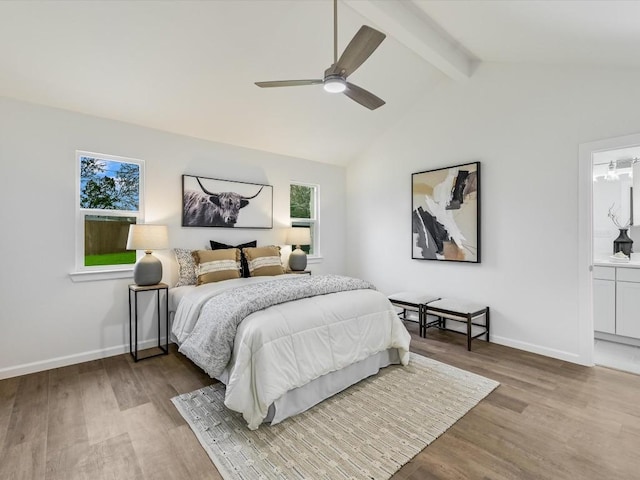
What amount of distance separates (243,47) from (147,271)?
7.80 feet

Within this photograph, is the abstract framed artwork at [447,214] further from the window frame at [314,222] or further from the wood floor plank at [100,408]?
the wood floor plank at [100,408]

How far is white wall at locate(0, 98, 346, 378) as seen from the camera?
2.88m

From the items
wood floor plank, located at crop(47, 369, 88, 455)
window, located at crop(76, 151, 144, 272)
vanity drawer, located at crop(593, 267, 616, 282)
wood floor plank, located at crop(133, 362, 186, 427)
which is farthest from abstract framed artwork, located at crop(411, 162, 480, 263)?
wood floor plank, located at crop(47, 369, 88, 455)

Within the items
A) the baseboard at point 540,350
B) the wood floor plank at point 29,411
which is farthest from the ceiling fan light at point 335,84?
the baseboard at point 540,350

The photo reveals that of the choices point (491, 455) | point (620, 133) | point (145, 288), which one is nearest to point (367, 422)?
point (491, 455)

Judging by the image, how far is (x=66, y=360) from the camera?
3139 mm

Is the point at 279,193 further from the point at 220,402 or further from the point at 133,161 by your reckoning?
the point at 220,402

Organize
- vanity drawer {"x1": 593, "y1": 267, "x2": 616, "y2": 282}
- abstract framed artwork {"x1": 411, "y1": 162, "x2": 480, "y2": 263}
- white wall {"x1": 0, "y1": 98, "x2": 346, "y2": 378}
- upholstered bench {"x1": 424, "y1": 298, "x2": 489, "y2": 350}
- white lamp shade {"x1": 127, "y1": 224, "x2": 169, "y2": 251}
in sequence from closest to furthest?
white wall {"x1": 0, "y1": 98, "x2": 346, "y2": 378} < white lamp shade {"x1": 127, "y1": 224, "x2": 169, "y2": 251} < upholstered bench {"x1": 424, "y1": 298, "x2": 489, "y2": 350} < vanity drawer {"x1": 593, "y1": 267, "x2": 616, "y2": 282} < abstract framed artwork {"x1": 411, "y1": 162, "x2": 480, "y2": 263}

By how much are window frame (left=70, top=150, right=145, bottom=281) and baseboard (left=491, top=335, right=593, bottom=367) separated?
4.24 metres

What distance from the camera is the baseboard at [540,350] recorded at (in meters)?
3.18

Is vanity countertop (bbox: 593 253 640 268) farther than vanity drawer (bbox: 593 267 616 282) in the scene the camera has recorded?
No

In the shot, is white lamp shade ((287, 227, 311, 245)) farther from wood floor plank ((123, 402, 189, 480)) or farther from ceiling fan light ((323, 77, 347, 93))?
wood floor plank ((123, 402, 189, 480))

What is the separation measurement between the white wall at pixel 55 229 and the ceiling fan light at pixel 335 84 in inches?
90.4

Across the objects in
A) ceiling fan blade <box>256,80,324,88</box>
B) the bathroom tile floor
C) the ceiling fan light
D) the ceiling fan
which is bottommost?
the bathroom tile floor
